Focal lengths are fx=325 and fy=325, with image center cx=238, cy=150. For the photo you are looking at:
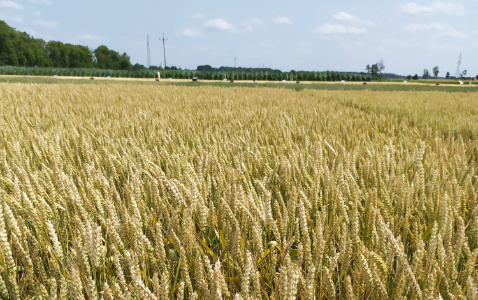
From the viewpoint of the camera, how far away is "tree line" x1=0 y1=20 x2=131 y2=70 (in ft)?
244

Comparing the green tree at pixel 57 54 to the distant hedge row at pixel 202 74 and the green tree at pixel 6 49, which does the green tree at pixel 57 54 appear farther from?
the distant hedge row at pixel 202 74

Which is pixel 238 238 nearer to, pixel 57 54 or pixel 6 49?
pixel 6 49

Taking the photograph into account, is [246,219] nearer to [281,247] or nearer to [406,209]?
[281,247]

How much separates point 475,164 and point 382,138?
2.11ft

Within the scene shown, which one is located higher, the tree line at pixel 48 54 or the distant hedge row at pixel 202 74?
the tree line at pixel 48 54

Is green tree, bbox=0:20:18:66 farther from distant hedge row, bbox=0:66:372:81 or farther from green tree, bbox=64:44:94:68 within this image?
distant hedge row, bbox=0:66:372:81

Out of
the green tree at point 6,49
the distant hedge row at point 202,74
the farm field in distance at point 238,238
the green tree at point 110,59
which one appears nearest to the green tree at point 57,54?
the green tree at point 110,59

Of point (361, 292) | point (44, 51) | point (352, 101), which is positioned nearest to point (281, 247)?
point (361, 292)

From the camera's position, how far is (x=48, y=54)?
8862 centimetres

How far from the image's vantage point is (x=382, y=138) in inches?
95.4

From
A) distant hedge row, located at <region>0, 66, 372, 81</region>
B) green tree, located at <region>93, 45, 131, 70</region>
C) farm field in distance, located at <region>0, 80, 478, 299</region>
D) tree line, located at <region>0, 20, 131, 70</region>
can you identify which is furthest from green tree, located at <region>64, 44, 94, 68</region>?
farm field in distance, located at <region>0, 80, 478, 299</region>

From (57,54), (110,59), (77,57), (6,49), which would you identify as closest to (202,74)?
(6,49)

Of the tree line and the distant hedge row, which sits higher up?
Result: the tree line

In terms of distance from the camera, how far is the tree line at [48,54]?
74375 millimetres
